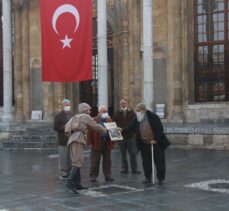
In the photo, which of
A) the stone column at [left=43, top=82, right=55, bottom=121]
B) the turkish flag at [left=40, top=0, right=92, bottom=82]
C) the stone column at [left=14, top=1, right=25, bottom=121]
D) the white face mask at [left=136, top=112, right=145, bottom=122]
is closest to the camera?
the white face mask at [left=136, top=112, right=145, bottom=122]

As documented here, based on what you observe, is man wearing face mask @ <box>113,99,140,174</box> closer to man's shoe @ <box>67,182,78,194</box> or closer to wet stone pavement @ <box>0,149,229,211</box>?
wet stone pavement @ <box>0,149,229,211</box>

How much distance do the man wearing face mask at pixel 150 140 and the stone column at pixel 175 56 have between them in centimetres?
1021

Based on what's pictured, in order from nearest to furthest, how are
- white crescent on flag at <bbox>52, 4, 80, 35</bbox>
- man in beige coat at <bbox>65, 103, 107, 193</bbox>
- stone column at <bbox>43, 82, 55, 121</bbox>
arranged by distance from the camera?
man in beige coat at <bbox>65, 103, 107, 193</bbox> → white crescent on flag at <bbox>52, 4, 80, 35</bbox> → stone column at <bbox>43, 82, 55, 121</bbox>

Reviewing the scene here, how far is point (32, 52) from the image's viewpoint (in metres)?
25.1

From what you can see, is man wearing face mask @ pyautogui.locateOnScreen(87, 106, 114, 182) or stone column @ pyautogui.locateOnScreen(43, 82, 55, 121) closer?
man wearing face mask @ pyautogui.locateOnScreen(87, 106, 114, 182)

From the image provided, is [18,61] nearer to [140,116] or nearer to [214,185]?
[140,116]

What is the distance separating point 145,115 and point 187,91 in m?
10.6

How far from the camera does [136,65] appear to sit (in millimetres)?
22000

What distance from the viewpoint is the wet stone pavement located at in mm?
8359

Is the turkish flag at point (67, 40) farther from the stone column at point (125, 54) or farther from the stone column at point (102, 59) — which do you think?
the stone column at point (125, 54)

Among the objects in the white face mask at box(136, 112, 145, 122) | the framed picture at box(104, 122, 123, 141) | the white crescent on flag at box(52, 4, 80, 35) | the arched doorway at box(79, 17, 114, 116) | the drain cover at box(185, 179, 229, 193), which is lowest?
the drain cover at box(185, 179, 229, 193)

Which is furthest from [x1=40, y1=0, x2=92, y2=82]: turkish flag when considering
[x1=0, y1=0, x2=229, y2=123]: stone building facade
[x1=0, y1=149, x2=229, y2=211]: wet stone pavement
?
[x1=0, y1=149, x2=229, y2=211]: wet stone pavement

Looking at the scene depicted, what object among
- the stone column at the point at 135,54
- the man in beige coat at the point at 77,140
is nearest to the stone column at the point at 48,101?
the stone column at the point at 135,54

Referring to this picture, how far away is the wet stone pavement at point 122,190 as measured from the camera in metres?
8.36
